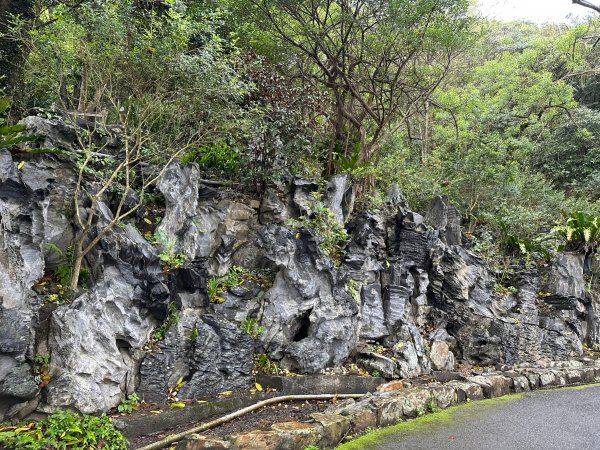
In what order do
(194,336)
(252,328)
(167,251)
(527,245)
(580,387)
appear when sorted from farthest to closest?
(527,245)
(580,387)
(252,328)
(167,251)
(194,336)

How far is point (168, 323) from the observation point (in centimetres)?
572

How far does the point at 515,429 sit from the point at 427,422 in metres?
0.99

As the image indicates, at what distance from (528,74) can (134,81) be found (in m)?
14.7

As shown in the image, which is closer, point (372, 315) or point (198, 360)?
point (198, 360)

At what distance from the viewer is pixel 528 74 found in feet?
52.1

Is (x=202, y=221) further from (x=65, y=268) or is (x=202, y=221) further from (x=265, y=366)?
(x=265, y=366)

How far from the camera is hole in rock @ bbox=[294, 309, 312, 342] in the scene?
22.1ft

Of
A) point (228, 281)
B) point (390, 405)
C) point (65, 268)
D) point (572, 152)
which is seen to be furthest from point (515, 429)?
point (572, 152)

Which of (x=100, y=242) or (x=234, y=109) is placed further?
(x=234, y=109)

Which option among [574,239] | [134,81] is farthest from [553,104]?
→ [134,81]

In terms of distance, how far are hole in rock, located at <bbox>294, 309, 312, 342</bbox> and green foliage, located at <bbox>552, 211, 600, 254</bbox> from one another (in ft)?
23.3

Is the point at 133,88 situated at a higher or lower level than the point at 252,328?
higher

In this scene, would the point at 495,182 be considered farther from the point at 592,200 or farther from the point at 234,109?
the point at 234,109

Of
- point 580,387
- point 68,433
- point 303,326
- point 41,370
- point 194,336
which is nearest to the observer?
point 68,433
